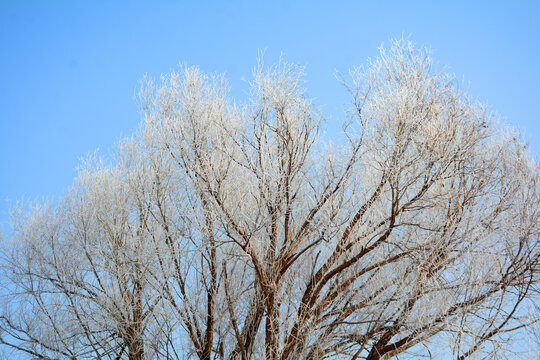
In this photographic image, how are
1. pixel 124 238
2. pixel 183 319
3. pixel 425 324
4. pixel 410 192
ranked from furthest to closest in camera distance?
1. pixel 124 238
2. pixel 183 319
3. pixel 410 192
4. pixel 425 324

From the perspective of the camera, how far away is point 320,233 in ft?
24.2

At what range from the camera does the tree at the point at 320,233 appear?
22.5ft

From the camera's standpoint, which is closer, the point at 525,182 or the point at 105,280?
the point at 525,182

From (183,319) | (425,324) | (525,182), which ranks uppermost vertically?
(525,182)

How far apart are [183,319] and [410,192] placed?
3820mm

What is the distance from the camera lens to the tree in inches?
269

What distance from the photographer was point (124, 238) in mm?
8602

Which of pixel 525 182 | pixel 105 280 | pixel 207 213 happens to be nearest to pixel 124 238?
pixel 105 280

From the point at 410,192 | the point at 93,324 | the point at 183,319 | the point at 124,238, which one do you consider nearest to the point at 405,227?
the point at 410,192

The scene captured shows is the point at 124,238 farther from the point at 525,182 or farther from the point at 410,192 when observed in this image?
the point at 525,182

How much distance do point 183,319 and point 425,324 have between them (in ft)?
11.5

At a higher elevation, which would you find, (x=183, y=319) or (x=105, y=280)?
(x=105, y=280)

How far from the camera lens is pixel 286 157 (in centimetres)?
715

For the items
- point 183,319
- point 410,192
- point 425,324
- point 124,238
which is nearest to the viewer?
point 425,324
